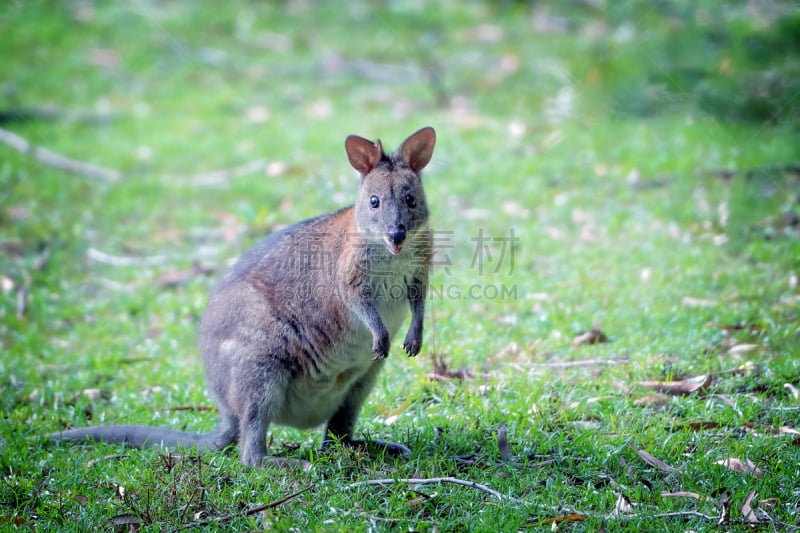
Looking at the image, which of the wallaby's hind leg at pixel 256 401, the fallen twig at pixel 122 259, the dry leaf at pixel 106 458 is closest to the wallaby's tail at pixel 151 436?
the dry leaf at pixel 106 458

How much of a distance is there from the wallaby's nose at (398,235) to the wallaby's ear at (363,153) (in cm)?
47

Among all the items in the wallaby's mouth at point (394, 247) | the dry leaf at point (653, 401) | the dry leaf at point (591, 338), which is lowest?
the dry leaf at point (653, 401)

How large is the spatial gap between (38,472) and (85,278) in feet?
11.1

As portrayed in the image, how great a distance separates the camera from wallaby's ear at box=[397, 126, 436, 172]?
14.4ft

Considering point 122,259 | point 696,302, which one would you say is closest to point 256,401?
point 696,302

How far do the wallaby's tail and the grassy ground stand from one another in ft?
0.27

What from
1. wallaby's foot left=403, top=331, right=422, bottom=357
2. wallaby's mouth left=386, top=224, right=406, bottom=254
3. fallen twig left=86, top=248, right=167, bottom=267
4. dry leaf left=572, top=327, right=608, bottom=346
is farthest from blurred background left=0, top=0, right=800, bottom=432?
wallaby's mouth left=386, top=224, right=406, bottom=254

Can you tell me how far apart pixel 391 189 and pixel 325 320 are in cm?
74

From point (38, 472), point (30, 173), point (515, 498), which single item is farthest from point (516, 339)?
point (30, 173)

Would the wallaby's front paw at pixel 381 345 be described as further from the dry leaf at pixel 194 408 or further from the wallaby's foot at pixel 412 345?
the dry leaf at pixel 194 408

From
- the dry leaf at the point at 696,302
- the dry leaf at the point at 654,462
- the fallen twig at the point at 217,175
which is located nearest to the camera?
the dry leaf at the point at 654,462

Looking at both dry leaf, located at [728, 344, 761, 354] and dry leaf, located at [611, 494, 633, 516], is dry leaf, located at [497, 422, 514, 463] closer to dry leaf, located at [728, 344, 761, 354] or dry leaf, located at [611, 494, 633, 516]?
dry leaf, located at [611, 494, 633, 516]

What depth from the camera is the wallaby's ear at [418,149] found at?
4395 mm

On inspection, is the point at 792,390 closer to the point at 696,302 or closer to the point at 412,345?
the point at 696,302
